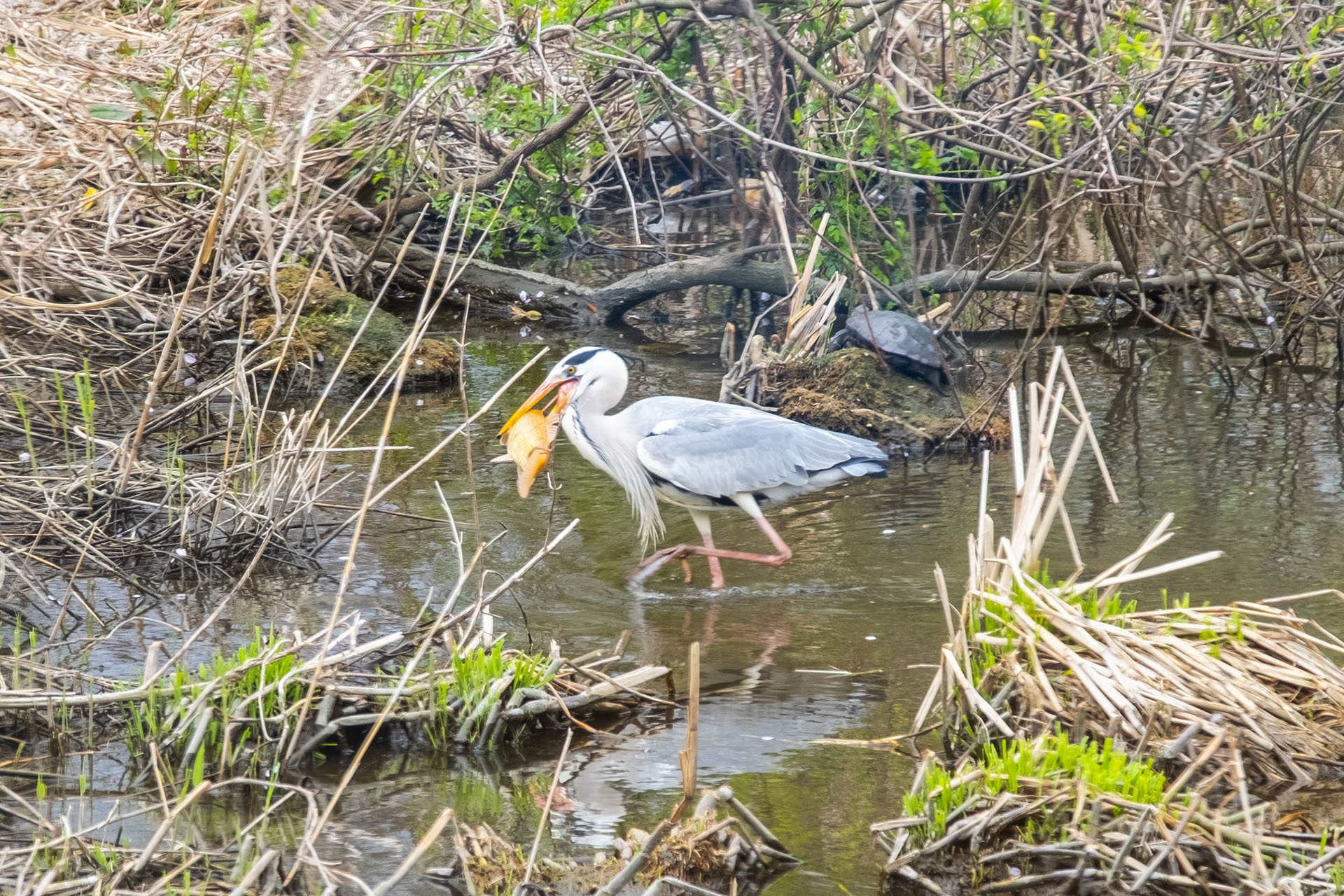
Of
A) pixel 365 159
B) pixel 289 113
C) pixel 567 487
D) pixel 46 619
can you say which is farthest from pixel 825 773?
pixel 365 159

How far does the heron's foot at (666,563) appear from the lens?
6.19 m

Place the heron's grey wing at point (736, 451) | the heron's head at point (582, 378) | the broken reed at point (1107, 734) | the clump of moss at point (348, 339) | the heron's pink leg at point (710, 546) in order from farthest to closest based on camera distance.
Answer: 1. the clump of moss at point (348, 339)
2. the heron's head at point (582, 378)
3. the heron's grey wing at point (736, 451)
4. the heron's pink leg at point (710, 546)
5. the broken reed at point (1107, 734)

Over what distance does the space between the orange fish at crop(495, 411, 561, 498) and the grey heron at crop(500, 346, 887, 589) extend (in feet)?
0.21

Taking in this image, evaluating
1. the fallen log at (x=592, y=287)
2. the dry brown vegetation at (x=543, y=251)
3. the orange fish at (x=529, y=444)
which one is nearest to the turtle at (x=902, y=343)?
the dry brown vegetation at (x=543, y=251)

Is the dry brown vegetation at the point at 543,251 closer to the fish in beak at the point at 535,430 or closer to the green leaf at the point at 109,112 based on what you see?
the green leaf at the point at 109,112

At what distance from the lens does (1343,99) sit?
7.54 metres

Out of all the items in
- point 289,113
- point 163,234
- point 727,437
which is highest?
point 289,113

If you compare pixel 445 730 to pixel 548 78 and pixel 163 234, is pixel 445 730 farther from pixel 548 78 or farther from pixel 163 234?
pixel 163 234

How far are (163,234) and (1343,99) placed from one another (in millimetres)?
7372

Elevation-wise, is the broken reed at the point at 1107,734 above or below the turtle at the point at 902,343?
below

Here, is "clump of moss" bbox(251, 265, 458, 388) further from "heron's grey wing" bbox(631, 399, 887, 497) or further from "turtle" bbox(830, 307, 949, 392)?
"heron's grey wing" bbox(631, 399, 887, 497)

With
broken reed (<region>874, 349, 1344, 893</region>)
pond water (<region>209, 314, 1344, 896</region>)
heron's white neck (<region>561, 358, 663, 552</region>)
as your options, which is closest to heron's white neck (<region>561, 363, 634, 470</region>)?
heron's white neck (<region>561, 358, 663, 552</region>)

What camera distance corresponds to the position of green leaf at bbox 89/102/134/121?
8484mm

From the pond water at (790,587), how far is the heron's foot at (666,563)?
0.09m
